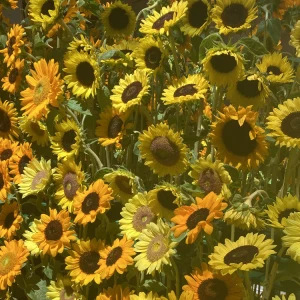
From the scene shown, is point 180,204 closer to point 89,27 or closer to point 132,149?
point 132,149

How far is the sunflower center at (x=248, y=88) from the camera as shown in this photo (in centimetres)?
72

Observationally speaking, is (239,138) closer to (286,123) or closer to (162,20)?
(286,123)

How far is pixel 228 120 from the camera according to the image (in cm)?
69

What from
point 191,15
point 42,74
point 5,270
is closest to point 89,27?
point 42,74

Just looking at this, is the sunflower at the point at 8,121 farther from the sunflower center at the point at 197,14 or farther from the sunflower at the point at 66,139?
the sunflower center at the point at 197,14

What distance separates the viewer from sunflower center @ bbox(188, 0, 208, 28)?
0.78 m

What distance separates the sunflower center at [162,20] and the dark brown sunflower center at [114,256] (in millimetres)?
330

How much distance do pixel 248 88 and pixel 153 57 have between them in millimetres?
175

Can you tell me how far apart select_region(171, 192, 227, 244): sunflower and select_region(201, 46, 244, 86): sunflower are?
157 millimetres

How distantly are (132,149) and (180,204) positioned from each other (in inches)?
8.8

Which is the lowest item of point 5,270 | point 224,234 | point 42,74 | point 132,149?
point 5,270

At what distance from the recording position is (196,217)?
0.65 m

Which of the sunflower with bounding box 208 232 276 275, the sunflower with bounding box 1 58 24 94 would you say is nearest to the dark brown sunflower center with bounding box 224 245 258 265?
the sunflower with bounding box 208 232 276 275

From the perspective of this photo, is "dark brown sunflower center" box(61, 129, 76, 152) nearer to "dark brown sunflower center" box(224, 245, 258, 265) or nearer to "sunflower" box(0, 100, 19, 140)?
"sunflower" box(0, 100, 19, 140)
